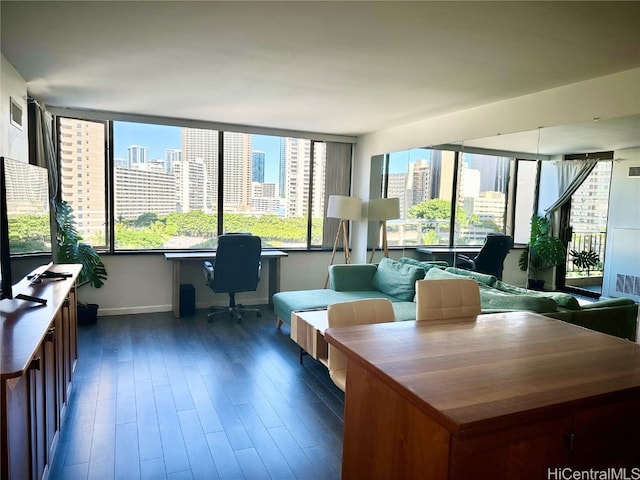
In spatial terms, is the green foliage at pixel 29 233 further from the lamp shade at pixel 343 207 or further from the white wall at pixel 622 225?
the white wall at pixel 622 225

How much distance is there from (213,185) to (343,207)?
1761 mm

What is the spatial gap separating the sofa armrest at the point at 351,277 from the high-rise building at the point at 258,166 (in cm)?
185

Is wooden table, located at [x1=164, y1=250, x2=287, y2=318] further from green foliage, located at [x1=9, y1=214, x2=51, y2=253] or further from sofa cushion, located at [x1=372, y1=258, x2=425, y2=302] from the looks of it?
green foliage, located at [x1=9, y1=214, x2=51, y2=253]

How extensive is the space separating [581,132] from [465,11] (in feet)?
5.93

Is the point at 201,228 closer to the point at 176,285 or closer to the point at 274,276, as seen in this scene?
the point at 176,285

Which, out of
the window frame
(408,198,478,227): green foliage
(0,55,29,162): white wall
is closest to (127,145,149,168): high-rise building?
the window frame

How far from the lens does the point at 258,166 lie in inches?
239

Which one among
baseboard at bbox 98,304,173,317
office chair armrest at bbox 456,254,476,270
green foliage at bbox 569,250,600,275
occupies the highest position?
green foliage at bbox 569,250,600,275

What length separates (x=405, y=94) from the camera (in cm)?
385

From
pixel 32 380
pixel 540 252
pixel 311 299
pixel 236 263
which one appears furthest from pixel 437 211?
pixel 32 380

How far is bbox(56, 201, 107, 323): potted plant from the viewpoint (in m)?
4.56

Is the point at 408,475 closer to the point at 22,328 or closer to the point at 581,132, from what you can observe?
the point at 22,328

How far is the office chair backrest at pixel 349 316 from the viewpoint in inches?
93.5

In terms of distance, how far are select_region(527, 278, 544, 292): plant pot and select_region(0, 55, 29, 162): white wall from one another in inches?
169
